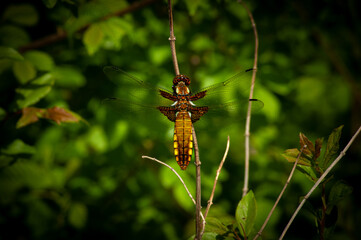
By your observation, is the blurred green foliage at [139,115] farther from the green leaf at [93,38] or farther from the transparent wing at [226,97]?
the transparent wing at [226,97]

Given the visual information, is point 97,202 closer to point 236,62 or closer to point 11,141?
point 11,141

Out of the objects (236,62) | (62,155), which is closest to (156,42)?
(236,62)

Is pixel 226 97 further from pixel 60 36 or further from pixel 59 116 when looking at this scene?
pixel 60 36

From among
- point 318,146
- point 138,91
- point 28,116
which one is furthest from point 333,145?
point 28,116

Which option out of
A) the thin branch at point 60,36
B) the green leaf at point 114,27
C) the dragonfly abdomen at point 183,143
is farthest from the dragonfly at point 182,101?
the thin branch at point 60,36

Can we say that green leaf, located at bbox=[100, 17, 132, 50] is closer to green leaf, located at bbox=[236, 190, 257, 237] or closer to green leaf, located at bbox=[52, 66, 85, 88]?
green leaf, located at bbox=[52, 66, 85, 88]

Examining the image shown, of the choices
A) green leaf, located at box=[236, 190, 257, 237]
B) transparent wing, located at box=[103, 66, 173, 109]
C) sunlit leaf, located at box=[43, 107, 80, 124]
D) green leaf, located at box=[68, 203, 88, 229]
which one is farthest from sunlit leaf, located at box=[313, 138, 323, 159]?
green leaf, located at box=[68, 203, 88, 229]
